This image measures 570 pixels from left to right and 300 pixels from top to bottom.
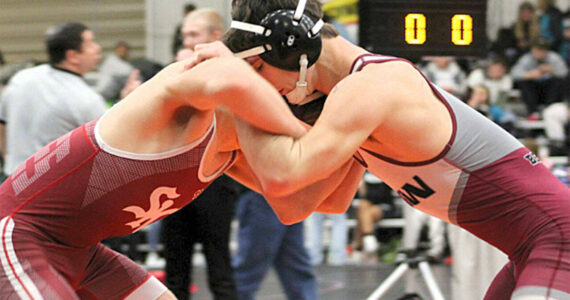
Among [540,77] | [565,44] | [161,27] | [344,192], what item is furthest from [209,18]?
[161,27]

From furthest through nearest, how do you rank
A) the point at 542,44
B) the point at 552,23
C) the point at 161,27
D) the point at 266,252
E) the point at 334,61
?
the point at 161,27 → the point at 552,23 → the point at 542,44 → the point at 266,252 → the point at 334,61

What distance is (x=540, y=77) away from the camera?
10438 millimetres

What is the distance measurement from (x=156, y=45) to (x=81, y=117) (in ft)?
25.7

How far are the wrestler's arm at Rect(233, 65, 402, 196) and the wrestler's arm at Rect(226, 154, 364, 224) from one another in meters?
0.27

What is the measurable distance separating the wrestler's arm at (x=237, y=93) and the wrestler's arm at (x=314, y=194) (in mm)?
349

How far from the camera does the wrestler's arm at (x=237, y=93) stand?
7.38 feet

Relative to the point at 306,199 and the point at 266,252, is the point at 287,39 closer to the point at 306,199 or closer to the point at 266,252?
the point at 306,199

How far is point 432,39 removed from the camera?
4887mm

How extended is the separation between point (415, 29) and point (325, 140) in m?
2.81

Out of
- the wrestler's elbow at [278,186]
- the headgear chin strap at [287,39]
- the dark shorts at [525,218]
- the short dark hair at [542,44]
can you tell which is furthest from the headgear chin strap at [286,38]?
the short dark hair at [542,44]

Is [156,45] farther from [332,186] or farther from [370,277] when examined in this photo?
[332,186]

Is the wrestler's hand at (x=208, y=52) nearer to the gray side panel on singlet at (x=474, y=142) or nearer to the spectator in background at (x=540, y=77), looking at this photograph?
the gray side panel on singlet at (x=474, y=142)

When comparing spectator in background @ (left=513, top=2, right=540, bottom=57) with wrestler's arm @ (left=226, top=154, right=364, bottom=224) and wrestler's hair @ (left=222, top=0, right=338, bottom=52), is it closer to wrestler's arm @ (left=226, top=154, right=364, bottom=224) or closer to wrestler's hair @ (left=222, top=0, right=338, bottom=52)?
wrestler's arm @ (left=226, top=154, right=364, bottom=224)

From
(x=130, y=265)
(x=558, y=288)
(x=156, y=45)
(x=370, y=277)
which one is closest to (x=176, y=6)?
(x=156, y=45)
